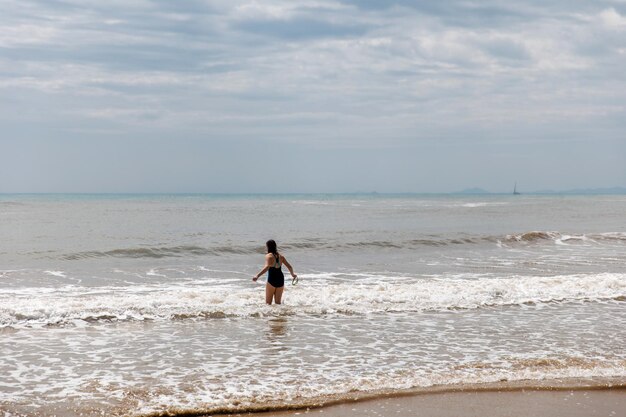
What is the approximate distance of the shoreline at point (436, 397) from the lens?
7.02 metres

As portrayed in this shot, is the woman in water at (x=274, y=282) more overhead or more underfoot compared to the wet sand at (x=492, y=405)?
more overhead

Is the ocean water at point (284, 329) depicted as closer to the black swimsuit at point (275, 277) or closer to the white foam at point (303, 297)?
the white foam at point (303, 297)

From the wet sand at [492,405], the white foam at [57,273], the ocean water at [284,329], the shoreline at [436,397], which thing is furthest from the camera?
the white foam at [57,273]

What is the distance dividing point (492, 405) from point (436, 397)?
0.63m

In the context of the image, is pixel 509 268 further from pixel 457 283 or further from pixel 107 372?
pixel 107 372

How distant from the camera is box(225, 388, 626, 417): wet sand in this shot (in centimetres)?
690

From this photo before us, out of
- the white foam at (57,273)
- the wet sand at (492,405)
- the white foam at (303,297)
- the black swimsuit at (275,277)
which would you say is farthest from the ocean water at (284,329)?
the black swimsuit at (275,277)

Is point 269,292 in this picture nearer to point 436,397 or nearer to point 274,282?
point 274,282

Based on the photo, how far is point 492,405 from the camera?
718cm

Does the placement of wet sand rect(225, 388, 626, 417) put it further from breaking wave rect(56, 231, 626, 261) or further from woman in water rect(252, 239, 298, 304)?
breaking wave rect(56, 231, 626, 261)

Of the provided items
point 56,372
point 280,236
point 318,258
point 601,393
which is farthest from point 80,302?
point 280,236

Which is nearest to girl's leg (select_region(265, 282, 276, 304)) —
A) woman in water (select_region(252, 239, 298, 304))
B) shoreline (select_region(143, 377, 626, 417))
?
woman in water (select_region(252, 239, 298, 304))

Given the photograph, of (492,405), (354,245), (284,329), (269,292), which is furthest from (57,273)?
(492,405)

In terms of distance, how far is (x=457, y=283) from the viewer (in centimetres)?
1719
